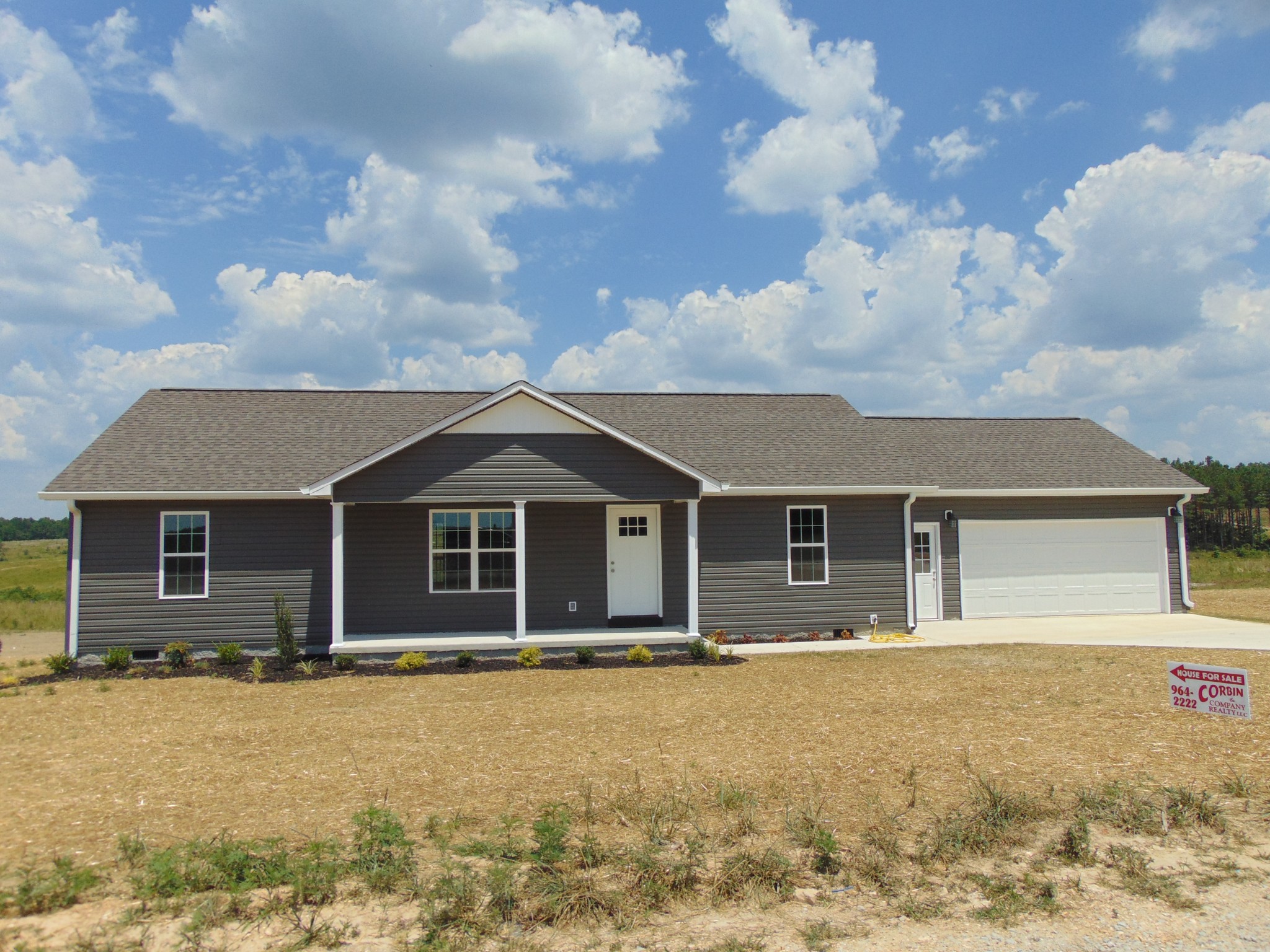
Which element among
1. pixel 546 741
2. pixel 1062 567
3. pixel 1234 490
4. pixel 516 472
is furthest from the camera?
pixel 1234 490

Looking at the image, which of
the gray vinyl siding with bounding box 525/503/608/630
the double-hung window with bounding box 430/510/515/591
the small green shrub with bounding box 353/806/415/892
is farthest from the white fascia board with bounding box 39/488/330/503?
the small green shrub with bounding box 353/806/415/892

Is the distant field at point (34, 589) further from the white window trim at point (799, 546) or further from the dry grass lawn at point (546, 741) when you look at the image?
the white window trim at point (799, 546)

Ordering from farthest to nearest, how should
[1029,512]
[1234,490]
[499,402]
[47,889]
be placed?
[1234,490] → [1029,512] → [499,402] → [47,889]

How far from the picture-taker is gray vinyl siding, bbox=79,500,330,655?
14.4 m

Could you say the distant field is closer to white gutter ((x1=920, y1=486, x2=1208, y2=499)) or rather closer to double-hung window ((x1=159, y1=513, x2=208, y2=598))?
double-hung window ((x1=159, y1=513, x2=208, y2=598))

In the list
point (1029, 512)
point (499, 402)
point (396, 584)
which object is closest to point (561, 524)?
point (499, 402)

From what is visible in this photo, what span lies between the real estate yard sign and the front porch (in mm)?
8877

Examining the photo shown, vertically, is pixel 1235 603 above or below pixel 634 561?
below

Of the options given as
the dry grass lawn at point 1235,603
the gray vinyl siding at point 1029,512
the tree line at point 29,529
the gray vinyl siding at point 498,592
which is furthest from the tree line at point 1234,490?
the tree line at point 29,529

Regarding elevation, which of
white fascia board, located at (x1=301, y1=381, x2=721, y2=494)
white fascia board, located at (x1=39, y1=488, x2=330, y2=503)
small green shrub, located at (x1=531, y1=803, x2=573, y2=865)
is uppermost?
white fascia board, located at (x1=301, y1=381, x2=721, y2=494)

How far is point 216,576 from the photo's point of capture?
14.7m

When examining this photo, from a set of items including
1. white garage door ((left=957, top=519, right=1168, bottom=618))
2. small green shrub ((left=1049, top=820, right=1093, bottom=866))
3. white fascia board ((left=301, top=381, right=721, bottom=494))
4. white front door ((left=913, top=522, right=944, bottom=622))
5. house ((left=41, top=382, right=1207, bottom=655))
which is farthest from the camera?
white garage door ((left=957, top=519, right=1168, bottom=618))

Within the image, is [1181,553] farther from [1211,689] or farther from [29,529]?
[29,529]

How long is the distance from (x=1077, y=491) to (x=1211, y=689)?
13590mm
